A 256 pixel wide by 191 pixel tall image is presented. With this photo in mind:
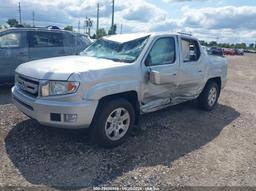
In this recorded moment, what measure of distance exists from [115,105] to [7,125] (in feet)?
7.06

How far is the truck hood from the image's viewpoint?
391 centimetres

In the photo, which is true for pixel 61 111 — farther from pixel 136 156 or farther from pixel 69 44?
pixel 69 44

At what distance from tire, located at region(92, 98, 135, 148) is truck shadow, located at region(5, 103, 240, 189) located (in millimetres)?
164

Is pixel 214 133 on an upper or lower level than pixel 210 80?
lower

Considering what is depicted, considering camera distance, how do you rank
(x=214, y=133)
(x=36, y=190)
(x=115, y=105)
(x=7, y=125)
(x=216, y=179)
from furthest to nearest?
(x=214, y=133)
(x=7, y=125)
(x=115, y=105)
(x=216, y=179)
(x=36, y=190)

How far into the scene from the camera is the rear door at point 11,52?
24.6ft

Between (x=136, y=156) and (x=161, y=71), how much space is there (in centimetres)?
163

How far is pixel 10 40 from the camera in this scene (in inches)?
303

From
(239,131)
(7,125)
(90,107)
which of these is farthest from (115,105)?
(239,131)

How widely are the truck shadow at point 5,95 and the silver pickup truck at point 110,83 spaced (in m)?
2.11

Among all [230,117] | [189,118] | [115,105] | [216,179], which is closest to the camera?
[216,179]

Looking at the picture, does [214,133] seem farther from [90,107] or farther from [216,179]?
[90,107]

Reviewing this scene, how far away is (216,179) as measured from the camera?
3.87 metres

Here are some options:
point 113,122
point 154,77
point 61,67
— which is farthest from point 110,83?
point 154,77
